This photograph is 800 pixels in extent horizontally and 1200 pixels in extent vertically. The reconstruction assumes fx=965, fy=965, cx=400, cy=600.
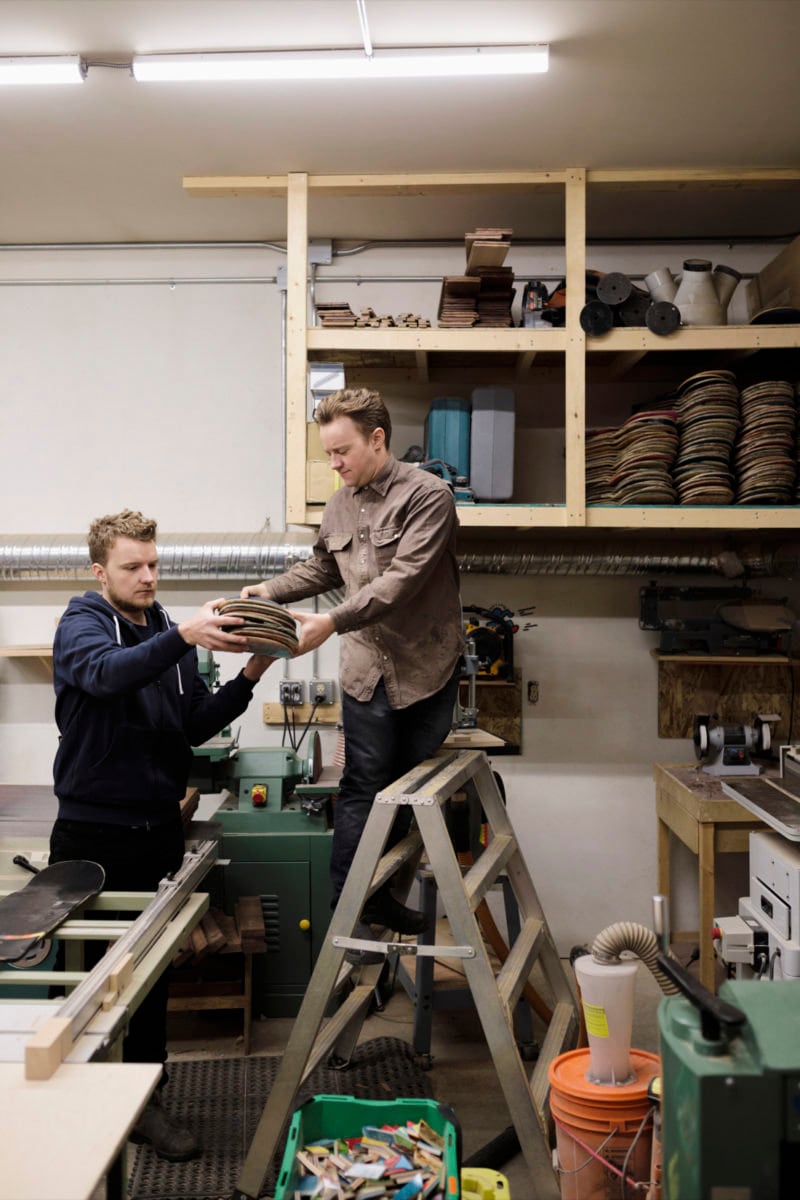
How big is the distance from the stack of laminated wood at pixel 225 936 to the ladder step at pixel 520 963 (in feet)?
3.11

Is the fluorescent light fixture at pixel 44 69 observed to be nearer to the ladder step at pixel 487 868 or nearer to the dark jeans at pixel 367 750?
the dark jeans at pixel 367 750

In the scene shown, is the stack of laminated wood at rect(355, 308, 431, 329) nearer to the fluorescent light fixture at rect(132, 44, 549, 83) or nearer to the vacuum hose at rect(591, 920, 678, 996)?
the fluorescent light fixture at rect(132, 44, 549, 83)

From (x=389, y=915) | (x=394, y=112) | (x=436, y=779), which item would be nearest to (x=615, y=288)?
(x=394, y=112)

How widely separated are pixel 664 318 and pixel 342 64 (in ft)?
4.71

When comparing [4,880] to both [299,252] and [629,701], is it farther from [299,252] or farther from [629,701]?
[629,701]

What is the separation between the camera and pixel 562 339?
3.61m

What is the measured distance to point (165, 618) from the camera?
295 centimetres

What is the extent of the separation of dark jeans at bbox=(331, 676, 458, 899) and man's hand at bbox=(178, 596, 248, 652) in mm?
418

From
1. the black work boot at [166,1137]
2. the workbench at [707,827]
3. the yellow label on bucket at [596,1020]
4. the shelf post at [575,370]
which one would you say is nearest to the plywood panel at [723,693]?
the workbench at [707,827]

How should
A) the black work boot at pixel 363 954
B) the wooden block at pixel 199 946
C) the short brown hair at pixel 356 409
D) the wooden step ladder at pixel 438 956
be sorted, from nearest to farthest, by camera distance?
the wooden step ladder at pixel 438 956 < the black work boot at pixel 363 954 < the short brown hair at pixel 356 409 < the wooden block at pixel 199 946

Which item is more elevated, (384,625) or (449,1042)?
(384,625)

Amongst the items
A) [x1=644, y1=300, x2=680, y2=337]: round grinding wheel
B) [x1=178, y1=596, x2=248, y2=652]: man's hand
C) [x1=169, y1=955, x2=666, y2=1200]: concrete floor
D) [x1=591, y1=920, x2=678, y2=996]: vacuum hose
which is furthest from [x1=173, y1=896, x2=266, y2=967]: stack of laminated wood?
[x1=644, y1=300, x2=680, y2=337]: round grinding wheel

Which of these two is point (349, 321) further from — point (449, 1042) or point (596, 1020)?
point (449, 1042)

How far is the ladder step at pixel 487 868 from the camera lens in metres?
2.50
